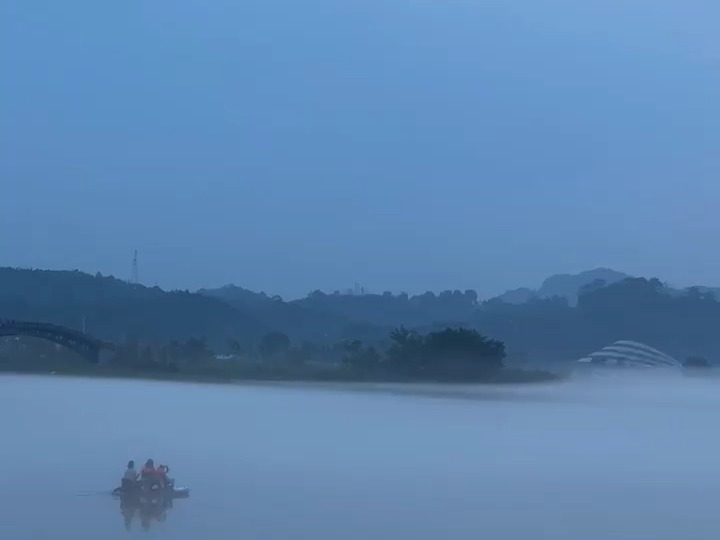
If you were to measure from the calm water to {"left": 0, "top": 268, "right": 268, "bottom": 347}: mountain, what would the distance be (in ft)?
80.3

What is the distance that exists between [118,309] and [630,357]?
25.2 metres

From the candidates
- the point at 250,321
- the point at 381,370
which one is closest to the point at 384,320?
the point at 250,321

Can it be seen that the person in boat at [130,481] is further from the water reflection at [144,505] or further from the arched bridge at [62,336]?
the arched bridge at [62,336]

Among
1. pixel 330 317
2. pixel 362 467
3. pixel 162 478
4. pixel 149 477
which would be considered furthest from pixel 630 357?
pixel 149 477

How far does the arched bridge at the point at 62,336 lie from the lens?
154 feet

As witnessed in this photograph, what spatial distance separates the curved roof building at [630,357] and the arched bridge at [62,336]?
25.7 m

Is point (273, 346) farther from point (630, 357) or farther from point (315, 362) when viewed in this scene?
point (630, 357)

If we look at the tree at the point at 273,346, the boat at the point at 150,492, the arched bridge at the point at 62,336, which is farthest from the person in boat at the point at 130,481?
the tree at the point at 273,346

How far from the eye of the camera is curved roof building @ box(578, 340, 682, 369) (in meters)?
64.4

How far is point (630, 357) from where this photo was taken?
65.1 meters

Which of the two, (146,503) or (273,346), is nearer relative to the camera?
(146,503)

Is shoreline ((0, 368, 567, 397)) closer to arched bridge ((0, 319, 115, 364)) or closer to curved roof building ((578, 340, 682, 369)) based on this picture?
arched bridge ((0, 319, 115, 364))

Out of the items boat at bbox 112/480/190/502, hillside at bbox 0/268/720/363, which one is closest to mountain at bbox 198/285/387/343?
hillside at bbox 0/268/720/363

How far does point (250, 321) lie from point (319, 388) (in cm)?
2432
